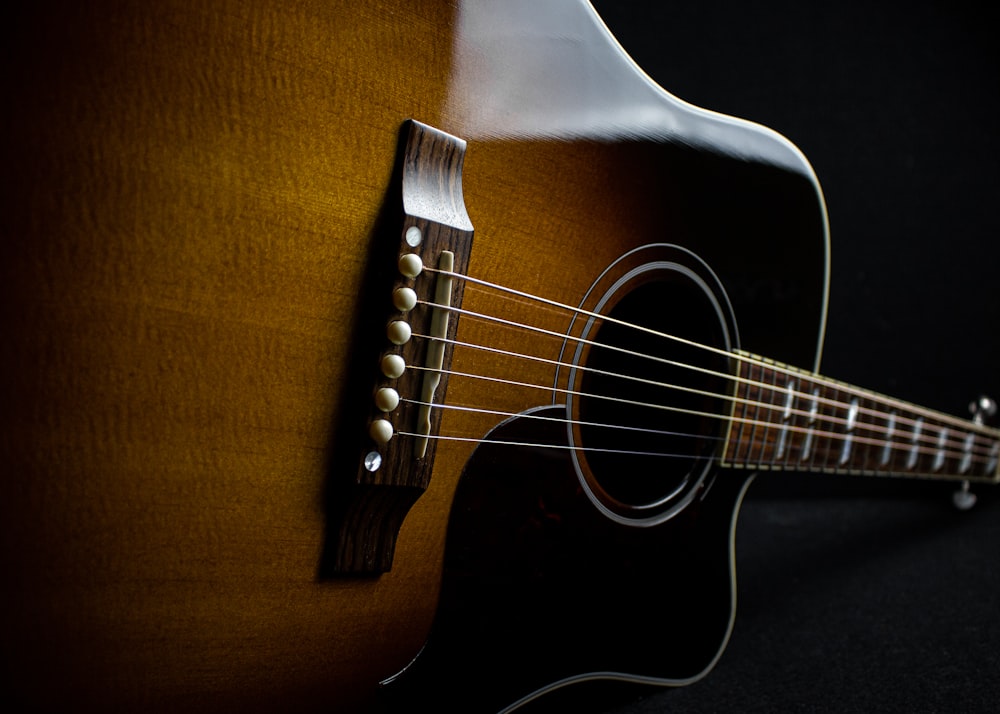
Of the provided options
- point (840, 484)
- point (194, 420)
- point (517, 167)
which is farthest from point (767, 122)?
point (194, 420)

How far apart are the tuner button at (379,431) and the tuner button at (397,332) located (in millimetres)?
48

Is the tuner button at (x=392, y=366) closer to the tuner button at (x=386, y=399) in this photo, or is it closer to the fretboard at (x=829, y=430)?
the tuner button at (x=386, y=399)

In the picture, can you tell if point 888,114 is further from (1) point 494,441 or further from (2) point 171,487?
(2) point 171,487

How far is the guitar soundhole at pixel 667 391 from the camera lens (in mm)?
717

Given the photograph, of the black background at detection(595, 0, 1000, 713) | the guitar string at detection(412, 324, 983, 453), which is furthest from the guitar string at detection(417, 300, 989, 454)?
the black background at detection(595, 0, 1000, 713)

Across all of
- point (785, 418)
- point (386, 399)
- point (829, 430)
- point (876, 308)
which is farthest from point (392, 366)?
point (876, 308)

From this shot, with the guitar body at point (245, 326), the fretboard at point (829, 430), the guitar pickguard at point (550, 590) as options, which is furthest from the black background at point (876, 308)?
the guitar body at point (245, 326)

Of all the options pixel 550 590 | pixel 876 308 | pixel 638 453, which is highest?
pixel 876 308

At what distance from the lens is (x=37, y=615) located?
0.36 m

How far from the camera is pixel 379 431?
0.44 metres

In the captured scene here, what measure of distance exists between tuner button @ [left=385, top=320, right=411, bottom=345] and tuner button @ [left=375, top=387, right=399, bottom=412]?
0.10 ft

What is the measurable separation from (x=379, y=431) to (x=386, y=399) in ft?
0.06

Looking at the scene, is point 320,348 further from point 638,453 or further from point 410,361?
point 638,453

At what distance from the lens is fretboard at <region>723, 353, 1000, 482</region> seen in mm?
780
